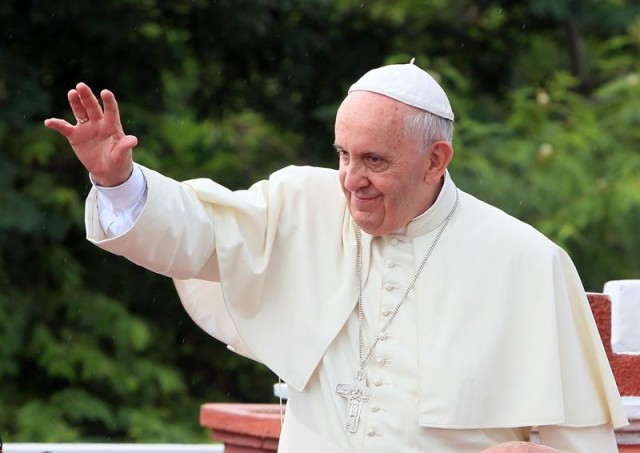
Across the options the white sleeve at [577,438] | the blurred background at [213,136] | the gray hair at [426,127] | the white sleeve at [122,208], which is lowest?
the white sleeve at [577,438]

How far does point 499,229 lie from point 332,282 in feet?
1.54

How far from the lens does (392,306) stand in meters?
3.79

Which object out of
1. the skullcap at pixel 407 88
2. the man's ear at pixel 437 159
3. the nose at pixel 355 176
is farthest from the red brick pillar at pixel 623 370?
the nose at pixel 355 176

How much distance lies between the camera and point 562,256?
3.82 metres

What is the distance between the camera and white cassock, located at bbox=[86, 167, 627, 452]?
3.62 m

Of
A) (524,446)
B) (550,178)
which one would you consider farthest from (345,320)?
(550,178)

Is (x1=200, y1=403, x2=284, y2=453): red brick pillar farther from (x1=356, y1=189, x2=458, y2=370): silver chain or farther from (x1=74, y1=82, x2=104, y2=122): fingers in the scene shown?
(x1=74, y1=82, x2=104, y2=122): fingers

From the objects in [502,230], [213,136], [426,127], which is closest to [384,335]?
[502,230]

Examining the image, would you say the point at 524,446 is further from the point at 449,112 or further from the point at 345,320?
the point at 449,112

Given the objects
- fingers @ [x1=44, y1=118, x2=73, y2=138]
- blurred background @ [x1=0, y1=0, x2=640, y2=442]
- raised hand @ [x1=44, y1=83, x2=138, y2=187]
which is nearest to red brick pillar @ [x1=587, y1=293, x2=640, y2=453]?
raised hand @ [x1=44, y1=83, x2=138, y2=187]

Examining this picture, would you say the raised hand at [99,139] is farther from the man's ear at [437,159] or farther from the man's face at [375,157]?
the man's ear at [437,159]

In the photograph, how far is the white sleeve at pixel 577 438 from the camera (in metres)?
3.67

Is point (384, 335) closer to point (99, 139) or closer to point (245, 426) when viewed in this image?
point (99, 139)

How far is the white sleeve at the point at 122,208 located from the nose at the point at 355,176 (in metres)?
0.51
